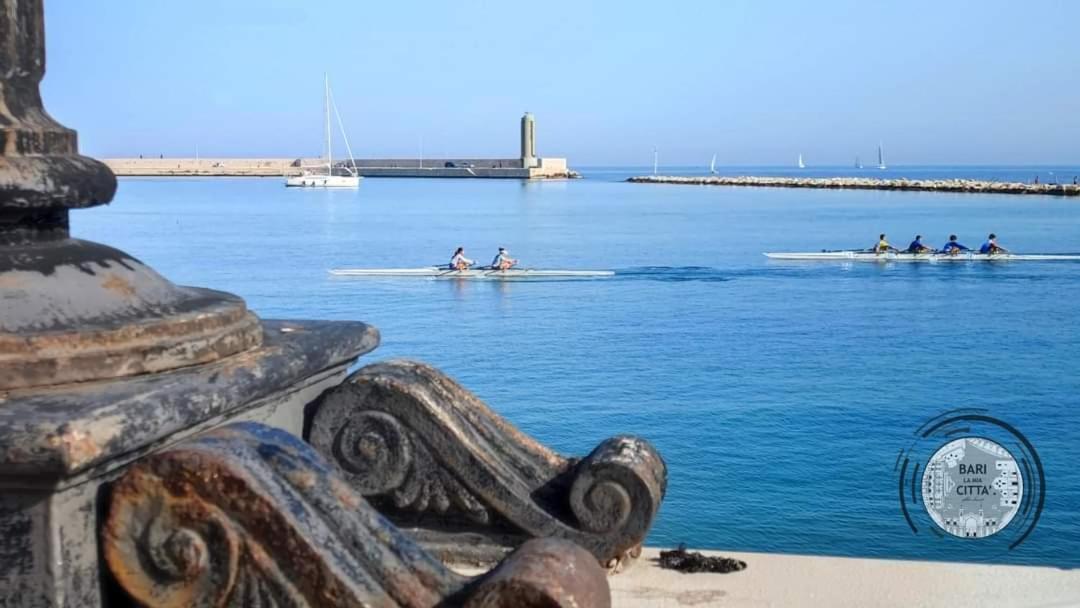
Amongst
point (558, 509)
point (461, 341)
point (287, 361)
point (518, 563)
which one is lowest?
point (461, 341)

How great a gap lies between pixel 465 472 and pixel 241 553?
4.26 ft

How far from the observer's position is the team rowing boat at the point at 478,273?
3281 cm

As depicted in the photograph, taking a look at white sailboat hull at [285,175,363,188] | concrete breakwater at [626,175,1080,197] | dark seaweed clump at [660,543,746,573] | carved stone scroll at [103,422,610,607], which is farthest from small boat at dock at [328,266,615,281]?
white sailboat hull at [285,175,363,188]


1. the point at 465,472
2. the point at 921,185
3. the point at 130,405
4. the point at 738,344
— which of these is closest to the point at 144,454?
the point at 130,405

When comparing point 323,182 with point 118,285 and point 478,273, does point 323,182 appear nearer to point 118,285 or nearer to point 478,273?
point 478,273

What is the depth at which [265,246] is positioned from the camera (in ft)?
142

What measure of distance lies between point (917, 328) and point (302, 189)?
88.6m

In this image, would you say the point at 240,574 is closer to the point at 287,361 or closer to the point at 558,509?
the point at 287,361

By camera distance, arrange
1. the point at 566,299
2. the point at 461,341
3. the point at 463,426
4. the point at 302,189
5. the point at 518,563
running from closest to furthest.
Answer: the point at 518,563
the point at 463,426
the point at 461,341
the point at 566,299
the point at 302,189

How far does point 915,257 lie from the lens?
1448 inches

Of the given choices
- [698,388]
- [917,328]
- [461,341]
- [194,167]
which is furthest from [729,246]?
[194,167]

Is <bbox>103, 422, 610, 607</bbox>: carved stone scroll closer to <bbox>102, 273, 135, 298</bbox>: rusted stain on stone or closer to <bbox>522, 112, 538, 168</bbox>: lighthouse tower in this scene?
<bbox>102, 273, 135, 298</bbox>: rusted stain on stone

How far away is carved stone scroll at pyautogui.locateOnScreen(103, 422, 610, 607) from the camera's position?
2445mm

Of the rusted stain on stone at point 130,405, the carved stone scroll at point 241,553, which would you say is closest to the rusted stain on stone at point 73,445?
the rusted stain on stone at point 130,405
